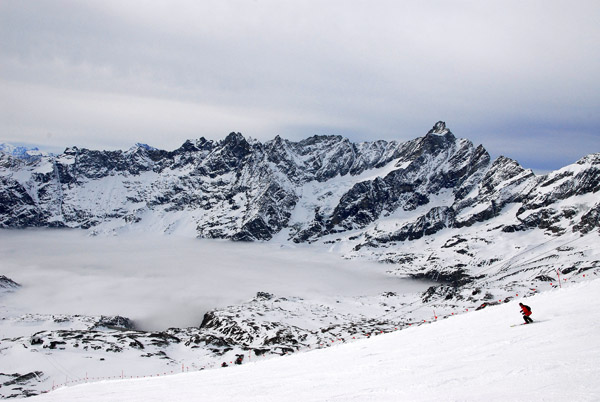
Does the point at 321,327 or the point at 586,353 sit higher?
the point at 586,353

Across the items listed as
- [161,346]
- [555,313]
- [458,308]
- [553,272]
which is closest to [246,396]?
[555,313]

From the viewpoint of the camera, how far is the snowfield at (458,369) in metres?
13.1

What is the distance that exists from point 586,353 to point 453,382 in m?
4.73

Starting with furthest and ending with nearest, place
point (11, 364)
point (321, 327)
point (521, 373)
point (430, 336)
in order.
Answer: point (321, 327) < point (11, 364) < point (430, 336) < point (521, 373)

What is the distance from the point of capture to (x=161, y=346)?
117562mm

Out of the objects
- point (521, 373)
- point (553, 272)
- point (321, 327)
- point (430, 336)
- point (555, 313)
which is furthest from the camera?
point (553, 272)

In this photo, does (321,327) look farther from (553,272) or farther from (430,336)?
(430,336)

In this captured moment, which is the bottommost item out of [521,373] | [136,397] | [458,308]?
[458,308]

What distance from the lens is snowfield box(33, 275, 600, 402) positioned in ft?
42.9

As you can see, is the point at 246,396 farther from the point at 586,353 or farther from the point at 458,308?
the point at 458,308

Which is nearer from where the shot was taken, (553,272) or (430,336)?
(430,336)

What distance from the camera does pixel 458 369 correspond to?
16.6 m

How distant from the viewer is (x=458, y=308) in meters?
159

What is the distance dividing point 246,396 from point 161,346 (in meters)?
109
